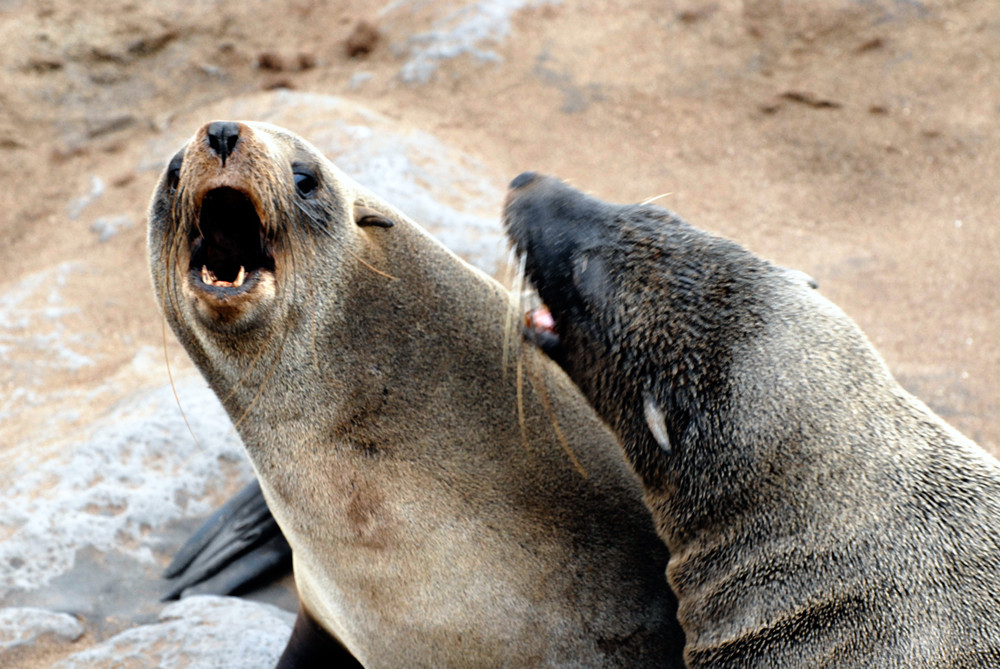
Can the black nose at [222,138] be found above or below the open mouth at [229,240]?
above

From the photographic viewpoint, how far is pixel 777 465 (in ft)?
8.94

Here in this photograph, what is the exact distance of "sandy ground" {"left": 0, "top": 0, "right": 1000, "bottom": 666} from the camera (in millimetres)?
6579

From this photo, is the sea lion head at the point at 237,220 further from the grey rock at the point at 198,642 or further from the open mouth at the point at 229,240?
the grey rock at the point at 198,642

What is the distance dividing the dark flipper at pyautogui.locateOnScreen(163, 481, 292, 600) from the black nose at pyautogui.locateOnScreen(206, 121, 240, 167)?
6.94 feet

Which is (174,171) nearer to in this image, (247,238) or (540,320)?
(247,238)

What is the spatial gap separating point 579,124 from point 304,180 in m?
5.54

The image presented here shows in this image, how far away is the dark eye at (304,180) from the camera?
10.7 feet

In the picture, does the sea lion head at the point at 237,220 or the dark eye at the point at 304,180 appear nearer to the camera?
the sea lion head at the point at 237,220

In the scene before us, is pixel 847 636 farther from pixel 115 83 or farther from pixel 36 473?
pixel 115 83

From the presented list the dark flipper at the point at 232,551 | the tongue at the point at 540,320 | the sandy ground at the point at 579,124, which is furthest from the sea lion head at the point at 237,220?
the sandy ground at the point at 579,124

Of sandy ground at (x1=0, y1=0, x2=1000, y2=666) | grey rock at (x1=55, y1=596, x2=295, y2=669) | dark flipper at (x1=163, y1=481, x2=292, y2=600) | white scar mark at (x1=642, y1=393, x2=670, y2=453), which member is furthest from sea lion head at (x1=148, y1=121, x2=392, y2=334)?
sandy ground at (x1=0, y1=0, x2=1000, y2=666)

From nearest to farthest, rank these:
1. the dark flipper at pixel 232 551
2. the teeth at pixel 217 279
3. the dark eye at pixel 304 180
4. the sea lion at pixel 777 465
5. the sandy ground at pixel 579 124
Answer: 1. the sea lion at pixel 777 465
2. the teeth at pixel 217 279
3. the dark eye at pixel 304 180
4. the dark flipper at pixel 232 551
5. the sandy ground at pixel 579 124

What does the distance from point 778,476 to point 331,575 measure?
4.94ft

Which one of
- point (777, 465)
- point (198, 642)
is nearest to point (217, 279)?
point (198, 642)
